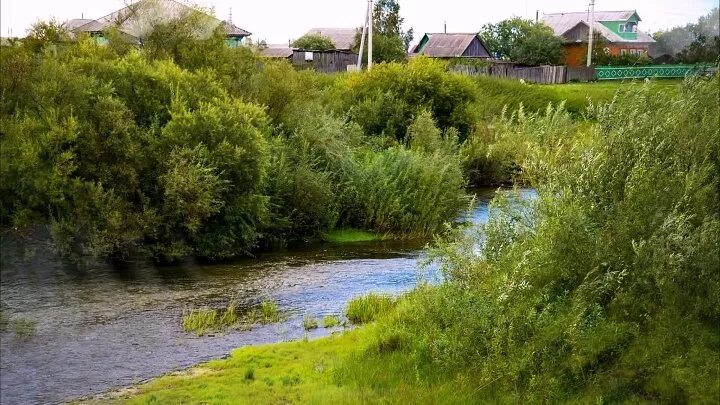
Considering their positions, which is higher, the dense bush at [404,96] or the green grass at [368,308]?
the dense bush at [404,96]

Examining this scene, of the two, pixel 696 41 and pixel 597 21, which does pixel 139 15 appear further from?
pixel 696 41

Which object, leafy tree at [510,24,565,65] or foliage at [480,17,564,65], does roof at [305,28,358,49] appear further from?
leafy tree at [510,24,565,65]

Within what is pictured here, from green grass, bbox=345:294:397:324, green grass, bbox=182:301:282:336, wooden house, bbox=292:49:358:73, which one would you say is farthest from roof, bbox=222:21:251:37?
wooden house, bbox=292:49:358:73

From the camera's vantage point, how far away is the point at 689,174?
7160 millimetres

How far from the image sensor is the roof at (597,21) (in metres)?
15.5

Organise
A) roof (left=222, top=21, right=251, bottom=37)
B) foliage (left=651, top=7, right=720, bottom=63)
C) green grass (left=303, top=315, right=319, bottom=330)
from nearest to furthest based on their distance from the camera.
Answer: foliage (left=651, top=7, right=720, bottom=63) → green grass (left=303, top=315, right=319, bottom=330) → roof (left=222, top=21, right=251, bottom=37)

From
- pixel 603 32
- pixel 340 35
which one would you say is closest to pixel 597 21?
pixel 603 32

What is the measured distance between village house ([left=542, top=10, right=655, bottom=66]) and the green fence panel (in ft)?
1.26

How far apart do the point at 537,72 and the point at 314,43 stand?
63.5 ft

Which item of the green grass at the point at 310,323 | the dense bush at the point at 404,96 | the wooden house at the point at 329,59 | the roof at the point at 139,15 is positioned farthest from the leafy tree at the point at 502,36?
the green grass at the point at 310,323

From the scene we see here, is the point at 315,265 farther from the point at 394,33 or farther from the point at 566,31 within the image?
the point at 394,33

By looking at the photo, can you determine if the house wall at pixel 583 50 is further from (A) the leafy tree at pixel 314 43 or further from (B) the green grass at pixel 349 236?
(A) the leafy tree at pixel 314 43

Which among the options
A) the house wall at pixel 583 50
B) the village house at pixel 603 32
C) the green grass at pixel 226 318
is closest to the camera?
the green grass at pixel 226 318

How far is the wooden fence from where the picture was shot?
22284 mm
